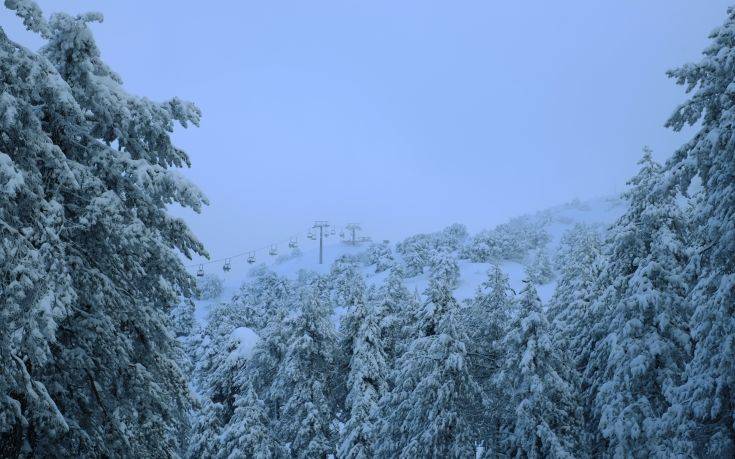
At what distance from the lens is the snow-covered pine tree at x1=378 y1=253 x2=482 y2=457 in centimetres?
2016

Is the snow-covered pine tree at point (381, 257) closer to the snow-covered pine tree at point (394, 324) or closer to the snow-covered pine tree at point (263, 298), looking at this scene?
the snow-covered pine tree at point (263, 298)

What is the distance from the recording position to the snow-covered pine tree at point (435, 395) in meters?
20.2

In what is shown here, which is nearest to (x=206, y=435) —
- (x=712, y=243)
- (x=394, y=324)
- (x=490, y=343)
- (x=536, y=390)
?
(x=394, y=324)

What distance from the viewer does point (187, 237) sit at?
9.65 m

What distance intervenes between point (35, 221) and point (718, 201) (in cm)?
1138

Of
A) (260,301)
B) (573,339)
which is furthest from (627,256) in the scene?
(260,301)

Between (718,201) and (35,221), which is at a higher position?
(718,201)

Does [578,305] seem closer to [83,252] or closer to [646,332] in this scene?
[646,332]

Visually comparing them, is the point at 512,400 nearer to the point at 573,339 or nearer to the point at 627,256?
the point at 573,339

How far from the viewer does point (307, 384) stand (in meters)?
25.4

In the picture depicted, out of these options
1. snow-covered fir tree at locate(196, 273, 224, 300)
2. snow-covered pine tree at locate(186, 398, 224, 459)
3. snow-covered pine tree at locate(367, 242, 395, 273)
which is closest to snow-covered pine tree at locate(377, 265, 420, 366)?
snow-covered pine tree at locate(186, 398, 224, 459)

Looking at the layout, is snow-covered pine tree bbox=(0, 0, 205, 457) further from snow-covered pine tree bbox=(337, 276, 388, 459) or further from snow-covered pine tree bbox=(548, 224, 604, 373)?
snow-covered pine tree bbox=(548, 224, 604, 373)

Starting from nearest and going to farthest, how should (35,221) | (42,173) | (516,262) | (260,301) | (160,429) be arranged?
(35,221)
(42,173)
(160,429)
(260,301)
(516,262)

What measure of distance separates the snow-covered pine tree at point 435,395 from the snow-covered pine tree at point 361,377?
1.65m
